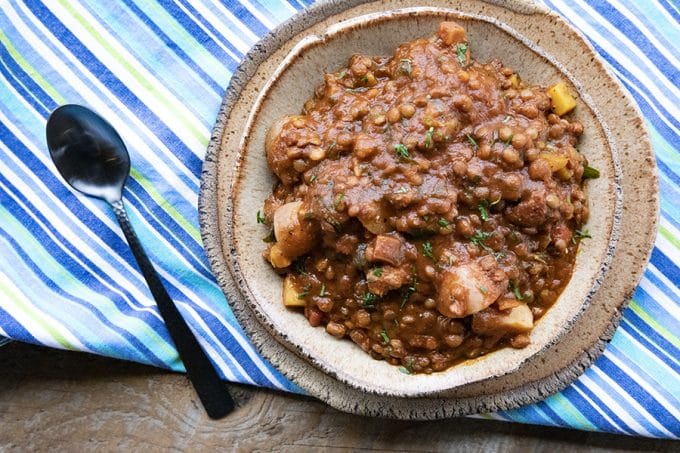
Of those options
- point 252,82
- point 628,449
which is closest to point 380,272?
point 252,82

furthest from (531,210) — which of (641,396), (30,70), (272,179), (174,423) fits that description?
(30,70)

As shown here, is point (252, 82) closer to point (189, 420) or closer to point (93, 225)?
point (93, 225)

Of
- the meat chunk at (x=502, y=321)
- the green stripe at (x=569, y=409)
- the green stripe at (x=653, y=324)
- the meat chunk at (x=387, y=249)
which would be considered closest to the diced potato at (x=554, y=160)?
the meat chunk at (x=502, y=321)

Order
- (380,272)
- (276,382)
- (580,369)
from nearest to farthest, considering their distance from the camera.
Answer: (380,272), (580,369), (276,382)

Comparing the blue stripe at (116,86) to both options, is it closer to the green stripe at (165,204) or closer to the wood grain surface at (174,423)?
the green stripe at (165,204)

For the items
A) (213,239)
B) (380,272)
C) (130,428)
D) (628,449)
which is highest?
(380,272)

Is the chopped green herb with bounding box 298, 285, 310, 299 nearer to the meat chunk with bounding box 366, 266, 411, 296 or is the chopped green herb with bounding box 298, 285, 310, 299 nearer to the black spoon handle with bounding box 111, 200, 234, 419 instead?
the meat chunk with bounding box 366, 266, 411, 296

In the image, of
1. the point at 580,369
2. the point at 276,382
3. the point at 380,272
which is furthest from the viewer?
the point at 276,382

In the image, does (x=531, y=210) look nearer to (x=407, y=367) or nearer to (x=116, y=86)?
(x=407, y=367)
